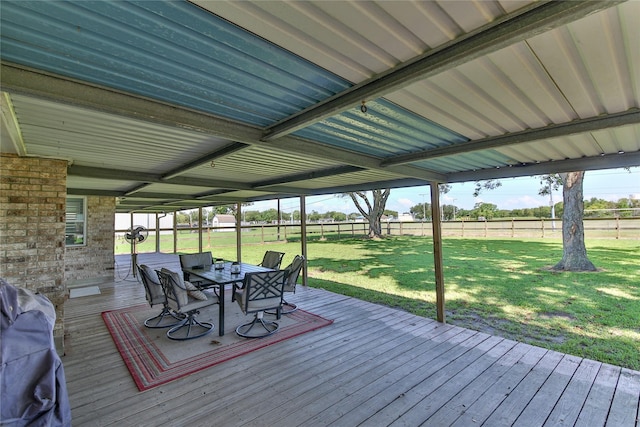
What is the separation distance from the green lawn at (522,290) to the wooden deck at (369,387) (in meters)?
0.82

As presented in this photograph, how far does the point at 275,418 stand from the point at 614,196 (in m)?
26.6

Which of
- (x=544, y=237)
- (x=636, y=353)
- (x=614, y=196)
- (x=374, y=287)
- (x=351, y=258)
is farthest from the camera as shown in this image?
(x=614, y=196)

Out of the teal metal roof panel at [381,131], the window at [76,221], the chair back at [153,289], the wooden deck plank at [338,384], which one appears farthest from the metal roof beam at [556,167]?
the window at [76,221]

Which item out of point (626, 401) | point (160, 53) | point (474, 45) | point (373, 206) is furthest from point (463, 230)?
point (160, 53)

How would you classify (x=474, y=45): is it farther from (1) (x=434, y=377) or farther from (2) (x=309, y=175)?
(2) (x=309, y=175)

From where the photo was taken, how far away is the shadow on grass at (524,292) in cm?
411

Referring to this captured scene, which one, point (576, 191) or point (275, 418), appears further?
point (576, 191)

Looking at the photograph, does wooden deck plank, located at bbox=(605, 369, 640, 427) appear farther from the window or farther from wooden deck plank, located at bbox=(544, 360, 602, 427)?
the window

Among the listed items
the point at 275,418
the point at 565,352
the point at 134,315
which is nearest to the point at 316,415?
the point at 275,418

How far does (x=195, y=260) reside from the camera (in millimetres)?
6066

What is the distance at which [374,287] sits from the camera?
279 inches

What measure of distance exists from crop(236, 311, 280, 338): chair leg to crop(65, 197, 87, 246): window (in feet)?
18.3

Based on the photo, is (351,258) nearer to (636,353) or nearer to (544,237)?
(636,353)

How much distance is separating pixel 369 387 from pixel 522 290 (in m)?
5.50
